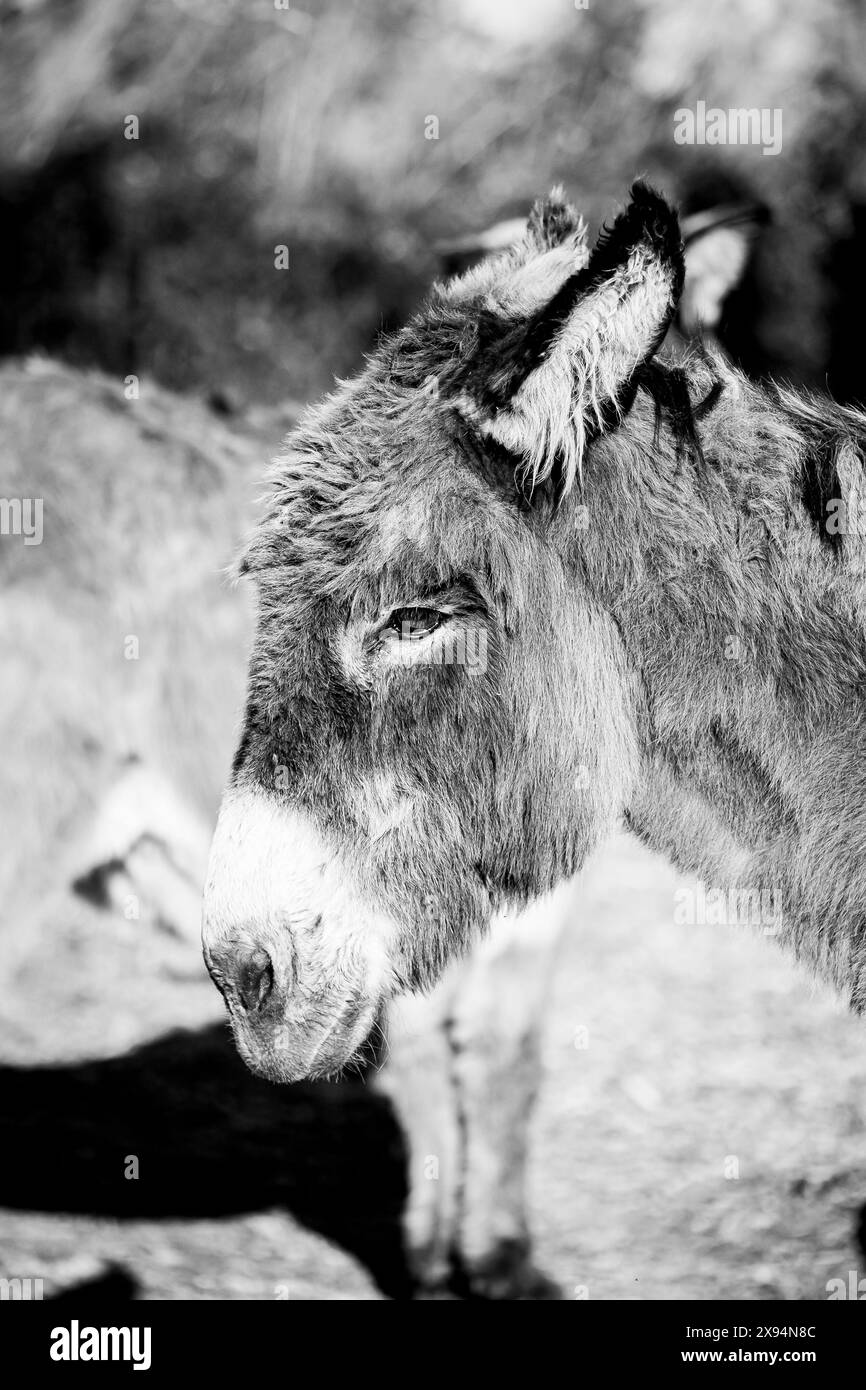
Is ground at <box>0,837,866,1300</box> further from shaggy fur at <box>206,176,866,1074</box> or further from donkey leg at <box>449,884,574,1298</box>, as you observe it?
shaggy fur at <box>206,176,866,1074</box>

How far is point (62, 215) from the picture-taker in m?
6.55

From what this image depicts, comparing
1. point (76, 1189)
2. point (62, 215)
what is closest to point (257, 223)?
point (62, 215)

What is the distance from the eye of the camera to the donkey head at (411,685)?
6.23 feet

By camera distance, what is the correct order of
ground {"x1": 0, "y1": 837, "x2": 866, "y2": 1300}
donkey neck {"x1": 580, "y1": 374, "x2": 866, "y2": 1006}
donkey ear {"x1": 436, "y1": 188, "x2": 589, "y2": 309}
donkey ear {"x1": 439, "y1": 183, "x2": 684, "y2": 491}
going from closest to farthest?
1. donkey ear {"x1": 439, "y1": 183, "x2": 684, "y2": 491}
2. donkey neck {"x1": 580, "y1": 374, "x2": 866, "y2": 1006}
3. donkey ear {"x1": 436, "y1": 188, "x2": 589, "y2": 309}
4. ground {"x1": 0, "y1": 837, "x2": 866, "y2": 1300}

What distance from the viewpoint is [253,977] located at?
197 centimetres

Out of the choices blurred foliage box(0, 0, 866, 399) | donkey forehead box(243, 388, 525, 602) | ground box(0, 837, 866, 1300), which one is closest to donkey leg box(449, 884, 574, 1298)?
ground box(0, 837, 866, 1300)

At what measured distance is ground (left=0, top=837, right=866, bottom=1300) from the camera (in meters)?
3.78

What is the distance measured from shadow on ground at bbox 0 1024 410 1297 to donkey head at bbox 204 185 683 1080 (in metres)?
2.07

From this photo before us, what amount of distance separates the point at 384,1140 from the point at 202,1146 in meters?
0.71

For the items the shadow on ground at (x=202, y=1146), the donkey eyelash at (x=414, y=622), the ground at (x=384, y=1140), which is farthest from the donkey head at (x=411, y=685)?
the shadow on ground at (x=202, y=1146)

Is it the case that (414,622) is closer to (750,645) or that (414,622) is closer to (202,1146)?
(750,645)

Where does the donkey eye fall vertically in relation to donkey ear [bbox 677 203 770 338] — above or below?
below

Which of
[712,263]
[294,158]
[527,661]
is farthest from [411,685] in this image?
[294,158]

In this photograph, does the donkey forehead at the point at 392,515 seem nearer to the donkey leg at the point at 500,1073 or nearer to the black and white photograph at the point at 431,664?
the black and white photograph at the point at 431,664
